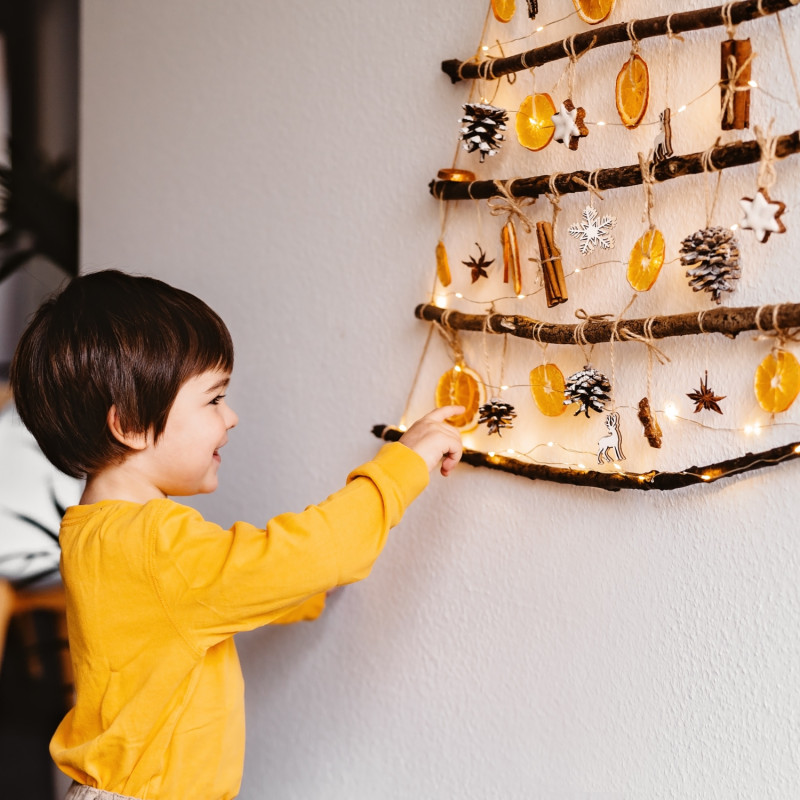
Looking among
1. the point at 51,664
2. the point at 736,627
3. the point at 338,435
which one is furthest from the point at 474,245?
the point at 51,664

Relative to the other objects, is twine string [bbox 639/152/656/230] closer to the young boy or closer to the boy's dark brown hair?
the young boy

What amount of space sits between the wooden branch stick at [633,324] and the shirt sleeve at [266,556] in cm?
15

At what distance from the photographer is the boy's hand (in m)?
0.72

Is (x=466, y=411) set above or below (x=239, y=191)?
below

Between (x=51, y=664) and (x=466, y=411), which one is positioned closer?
(x=466, y=411)

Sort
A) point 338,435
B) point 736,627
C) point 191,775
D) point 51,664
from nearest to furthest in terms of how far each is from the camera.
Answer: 1. point 736,627
2. point 191,775
3. point 338,435
4. point 51,664

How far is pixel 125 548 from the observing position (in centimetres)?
69

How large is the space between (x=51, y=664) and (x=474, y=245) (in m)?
1.02

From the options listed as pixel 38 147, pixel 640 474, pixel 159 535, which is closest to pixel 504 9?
pixel 640 474

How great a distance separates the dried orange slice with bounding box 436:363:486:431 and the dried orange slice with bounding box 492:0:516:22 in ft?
1.03

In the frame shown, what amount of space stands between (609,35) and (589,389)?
275 millimetres

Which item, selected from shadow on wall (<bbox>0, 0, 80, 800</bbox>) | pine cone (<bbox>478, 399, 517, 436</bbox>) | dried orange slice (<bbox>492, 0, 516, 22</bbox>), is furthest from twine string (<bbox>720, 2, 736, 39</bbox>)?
shadow on wall (<bbox>0, 0, 80, 800</bbox>)

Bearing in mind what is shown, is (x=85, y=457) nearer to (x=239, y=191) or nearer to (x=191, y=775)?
(x=191, y=775)

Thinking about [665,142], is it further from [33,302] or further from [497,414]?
[33,302]
